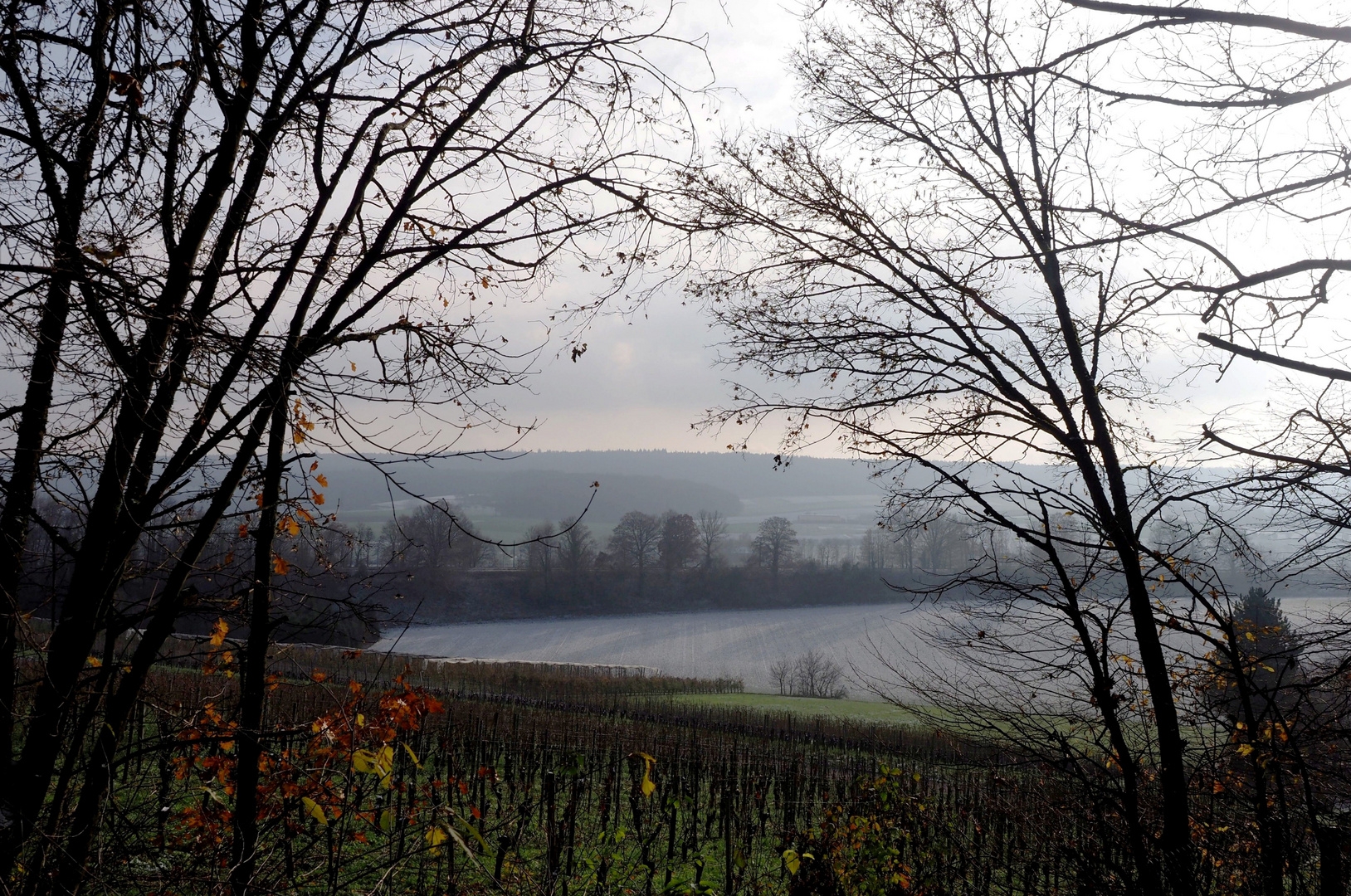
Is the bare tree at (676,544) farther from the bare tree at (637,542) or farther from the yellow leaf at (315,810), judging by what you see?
the yellow leaf at (315,810)

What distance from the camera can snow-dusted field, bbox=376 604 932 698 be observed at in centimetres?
4516

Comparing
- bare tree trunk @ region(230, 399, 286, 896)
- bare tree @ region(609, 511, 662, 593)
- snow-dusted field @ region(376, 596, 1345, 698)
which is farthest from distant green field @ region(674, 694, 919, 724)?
bare tree @ region(609, 511, 662, 593)

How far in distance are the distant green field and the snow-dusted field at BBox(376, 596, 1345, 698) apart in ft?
17.5

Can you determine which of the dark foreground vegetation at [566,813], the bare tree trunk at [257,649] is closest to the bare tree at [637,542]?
the dark foreground vegetation at [566,813]

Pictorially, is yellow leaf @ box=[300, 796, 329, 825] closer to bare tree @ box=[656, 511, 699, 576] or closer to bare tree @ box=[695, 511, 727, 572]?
bare tree @ box=[695, 511, 727, 572]

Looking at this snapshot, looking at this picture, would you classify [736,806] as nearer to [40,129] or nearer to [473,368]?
[473,368]

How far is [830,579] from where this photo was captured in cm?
6656

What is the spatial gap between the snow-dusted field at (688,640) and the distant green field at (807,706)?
5.35 m

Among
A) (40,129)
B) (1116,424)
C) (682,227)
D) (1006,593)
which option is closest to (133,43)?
(40,129)

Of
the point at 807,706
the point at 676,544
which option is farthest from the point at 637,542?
the point at 807,706

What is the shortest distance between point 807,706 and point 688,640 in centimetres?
2211

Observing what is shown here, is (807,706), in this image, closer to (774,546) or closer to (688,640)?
(688,640)

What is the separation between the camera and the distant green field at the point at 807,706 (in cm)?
2900

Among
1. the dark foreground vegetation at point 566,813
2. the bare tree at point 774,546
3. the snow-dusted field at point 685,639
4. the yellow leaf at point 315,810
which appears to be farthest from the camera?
the bare tree at point 774,546
